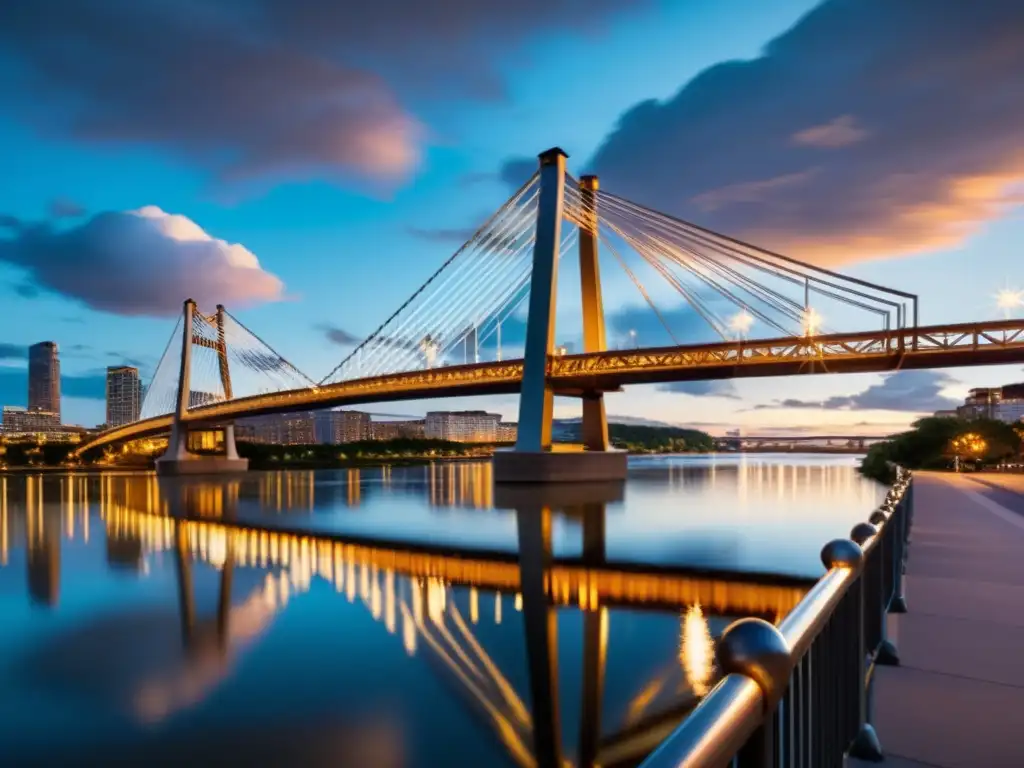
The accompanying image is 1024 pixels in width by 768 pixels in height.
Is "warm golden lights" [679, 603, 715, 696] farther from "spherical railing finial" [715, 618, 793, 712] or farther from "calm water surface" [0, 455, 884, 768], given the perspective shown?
"spherical railing finial" [715, 618, 793, 712]

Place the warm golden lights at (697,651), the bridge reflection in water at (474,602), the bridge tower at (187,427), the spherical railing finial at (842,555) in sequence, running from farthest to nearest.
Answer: the bridge tower at (187,427), the warm golden lights at (697,651), the bridge reflection in water at (474,602), the spherical railing finial at (842,555)

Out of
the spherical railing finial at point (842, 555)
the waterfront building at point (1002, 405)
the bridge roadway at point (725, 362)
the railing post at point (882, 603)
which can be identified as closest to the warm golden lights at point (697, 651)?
the railing post at point (882, 603)

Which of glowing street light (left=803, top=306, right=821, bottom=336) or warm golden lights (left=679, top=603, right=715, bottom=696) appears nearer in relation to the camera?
warm golden lights (left=679, top=603, right=715, bottom=696)

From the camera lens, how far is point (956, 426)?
49.5 m

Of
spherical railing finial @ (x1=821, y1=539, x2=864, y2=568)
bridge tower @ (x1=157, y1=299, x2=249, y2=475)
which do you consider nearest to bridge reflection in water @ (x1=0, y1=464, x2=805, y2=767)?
spherical railing finial @ (x1=821, y1=539, x2=864, y2=568)

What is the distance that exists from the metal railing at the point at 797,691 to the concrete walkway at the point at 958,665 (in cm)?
21

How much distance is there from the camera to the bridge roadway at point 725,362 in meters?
29.7

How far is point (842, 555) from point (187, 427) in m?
59.3

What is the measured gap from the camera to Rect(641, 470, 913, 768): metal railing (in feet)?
4.81

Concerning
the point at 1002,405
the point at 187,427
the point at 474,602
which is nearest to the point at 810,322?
the point at 474,602

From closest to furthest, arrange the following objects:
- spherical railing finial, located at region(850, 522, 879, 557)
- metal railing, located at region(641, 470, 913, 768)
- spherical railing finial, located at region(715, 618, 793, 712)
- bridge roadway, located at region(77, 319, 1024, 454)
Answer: metal railing, located at region(641, 470, 913, 768), spherical railing finial, located at region(715, 618, 793, 712), spherical railing finial, located at region(850, 522, 879, 557), bridge roadway, located at region(77, 319, 1024, 454)

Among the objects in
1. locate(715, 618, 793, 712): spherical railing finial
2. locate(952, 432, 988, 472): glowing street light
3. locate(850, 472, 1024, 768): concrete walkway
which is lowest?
locate(952, 432, 988, 472): glowing street light

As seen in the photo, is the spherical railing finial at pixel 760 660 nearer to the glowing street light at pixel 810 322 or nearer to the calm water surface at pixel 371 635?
the calm water surface at pixel 371 635

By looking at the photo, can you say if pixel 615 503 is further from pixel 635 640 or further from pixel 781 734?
pixel 781 734
